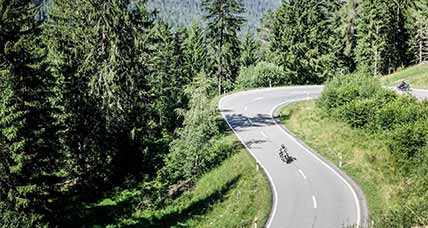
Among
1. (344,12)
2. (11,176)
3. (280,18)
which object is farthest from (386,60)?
(11,176)

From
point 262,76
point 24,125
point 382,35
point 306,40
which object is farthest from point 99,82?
point 382,35

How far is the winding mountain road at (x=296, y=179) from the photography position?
26.5 m

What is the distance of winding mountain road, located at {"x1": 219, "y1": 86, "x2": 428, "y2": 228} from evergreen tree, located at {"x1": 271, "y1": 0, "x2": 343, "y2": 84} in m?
24.2

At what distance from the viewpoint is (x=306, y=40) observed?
74.3 m

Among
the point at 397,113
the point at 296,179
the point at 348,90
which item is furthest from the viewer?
the point at 348,90

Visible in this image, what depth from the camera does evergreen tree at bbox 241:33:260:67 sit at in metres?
94.8

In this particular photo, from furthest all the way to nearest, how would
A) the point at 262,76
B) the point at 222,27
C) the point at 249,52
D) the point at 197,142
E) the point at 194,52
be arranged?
the point at 249,52, the point at 194,52, the point at 262,76, the point at 222,27, the point at 197,142

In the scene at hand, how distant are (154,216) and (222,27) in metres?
34.8

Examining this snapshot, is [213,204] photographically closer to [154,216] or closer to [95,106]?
[154,216]

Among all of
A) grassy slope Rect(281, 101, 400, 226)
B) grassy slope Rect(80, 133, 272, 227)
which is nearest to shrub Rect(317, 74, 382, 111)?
grassy slope Rect(281, 101, 400, 226)

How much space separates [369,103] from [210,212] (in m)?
14.1

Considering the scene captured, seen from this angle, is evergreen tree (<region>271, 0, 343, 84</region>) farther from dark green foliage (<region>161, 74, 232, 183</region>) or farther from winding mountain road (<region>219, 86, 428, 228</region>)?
dark green foliage (<region>161, 74, 232, 183</region>)

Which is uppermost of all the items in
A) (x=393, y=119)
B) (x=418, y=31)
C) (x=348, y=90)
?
(x=418, y=31)

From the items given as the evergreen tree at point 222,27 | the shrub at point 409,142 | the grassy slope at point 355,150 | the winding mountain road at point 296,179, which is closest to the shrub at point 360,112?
the grassy slope at point 355,150
